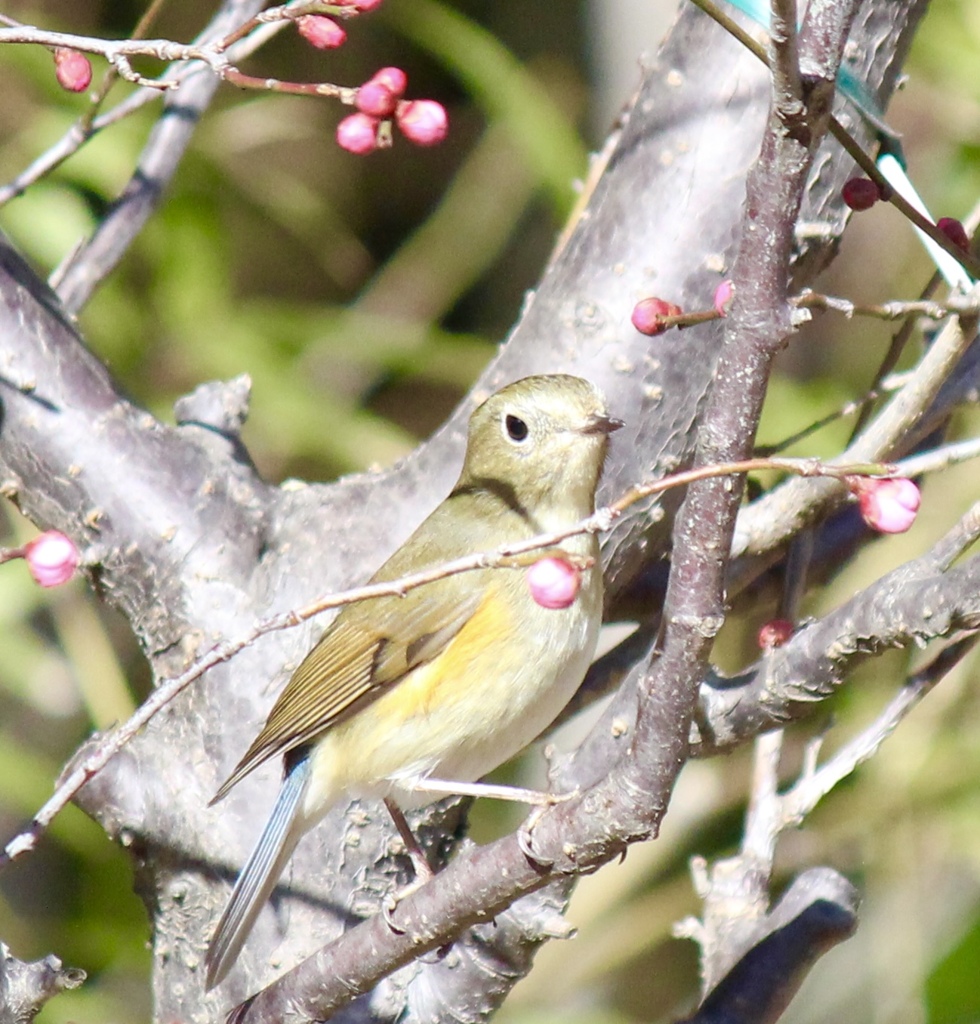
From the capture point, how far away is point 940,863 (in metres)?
4.00

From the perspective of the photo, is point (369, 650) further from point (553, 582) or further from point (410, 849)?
point (553, 582)

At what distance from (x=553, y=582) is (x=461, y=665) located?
33.2 inches

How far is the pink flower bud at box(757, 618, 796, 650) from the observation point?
72.5 inches

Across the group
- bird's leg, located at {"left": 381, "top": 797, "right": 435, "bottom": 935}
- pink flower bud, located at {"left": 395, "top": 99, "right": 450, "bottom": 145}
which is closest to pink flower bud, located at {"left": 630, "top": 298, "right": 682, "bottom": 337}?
pink flower bud, located at {"left": 395, "top": 99, "right": 450, "bottom": 145}

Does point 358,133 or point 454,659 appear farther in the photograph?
Answer: point 454,659

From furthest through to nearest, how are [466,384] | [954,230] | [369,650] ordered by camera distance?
[466,384], [369,650], [954,230]

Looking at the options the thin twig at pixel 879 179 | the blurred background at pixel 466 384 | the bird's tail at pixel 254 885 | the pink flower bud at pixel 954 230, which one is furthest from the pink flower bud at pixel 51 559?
the blurred background at pixel 466 384

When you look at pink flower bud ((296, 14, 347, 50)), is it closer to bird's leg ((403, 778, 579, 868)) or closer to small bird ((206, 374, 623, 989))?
small bird ((206, 374, 623, 989))

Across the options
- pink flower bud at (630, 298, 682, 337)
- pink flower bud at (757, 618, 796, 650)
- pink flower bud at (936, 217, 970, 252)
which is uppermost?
pink flower bud at (936, 217, 970, 252)

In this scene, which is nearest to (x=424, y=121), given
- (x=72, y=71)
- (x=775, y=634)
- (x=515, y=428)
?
(x=72, y=71)

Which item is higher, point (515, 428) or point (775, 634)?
point (515, 428)

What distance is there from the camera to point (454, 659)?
2.39m

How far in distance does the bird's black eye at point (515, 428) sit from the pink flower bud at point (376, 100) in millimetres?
641

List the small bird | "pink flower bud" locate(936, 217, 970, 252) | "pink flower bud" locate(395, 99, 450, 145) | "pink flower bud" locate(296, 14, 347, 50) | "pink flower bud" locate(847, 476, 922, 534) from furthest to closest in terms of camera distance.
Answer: the small bird, "pink flower bud" locate(395, 99, 450, 145), "pink flower bud" locate(296, 14, 347, 50), "pink flower bud" locate(936, 217, 970, 252), "pink flower bud" locate(847, 476, 922, 534)
